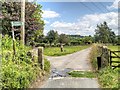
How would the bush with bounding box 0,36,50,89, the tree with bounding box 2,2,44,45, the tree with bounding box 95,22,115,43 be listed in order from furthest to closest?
the tree with bounding box 95,22,115,43, the tree with bounding box 2,2,44,45, the bush with bounding box 0,36,50,89

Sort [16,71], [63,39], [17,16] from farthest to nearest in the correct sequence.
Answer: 1. [63,39]
2. [17,16]
3. [16,71]

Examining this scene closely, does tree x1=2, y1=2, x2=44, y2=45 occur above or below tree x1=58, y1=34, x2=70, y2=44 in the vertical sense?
above

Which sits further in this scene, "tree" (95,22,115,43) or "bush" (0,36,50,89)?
"tree" (95,22,115,43)

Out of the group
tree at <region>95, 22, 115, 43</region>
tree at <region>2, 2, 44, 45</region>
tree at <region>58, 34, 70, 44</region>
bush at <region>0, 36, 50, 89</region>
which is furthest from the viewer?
tree at <region>95, 22, 115, 43</region>

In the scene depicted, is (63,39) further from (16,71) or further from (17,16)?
(16,71)

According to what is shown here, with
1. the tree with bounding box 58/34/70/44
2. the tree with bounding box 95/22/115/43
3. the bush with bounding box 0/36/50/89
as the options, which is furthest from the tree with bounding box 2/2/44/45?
the tree with bounding box 95/22/115/43

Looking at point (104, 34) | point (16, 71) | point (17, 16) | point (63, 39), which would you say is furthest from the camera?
point (104, 34)

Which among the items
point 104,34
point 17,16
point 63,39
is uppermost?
point 17,16

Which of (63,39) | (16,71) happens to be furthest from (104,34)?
(16,71)

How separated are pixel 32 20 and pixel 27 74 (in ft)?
34.0

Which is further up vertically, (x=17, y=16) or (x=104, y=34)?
(x=17, y=16)

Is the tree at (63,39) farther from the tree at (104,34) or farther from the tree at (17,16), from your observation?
the tree at (17,16)

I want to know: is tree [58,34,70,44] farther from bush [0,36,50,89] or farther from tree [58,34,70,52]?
bush [0,36,50,89]

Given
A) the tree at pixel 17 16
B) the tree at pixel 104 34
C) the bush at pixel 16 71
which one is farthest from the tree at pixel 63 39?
the bush at pixel 16 71
